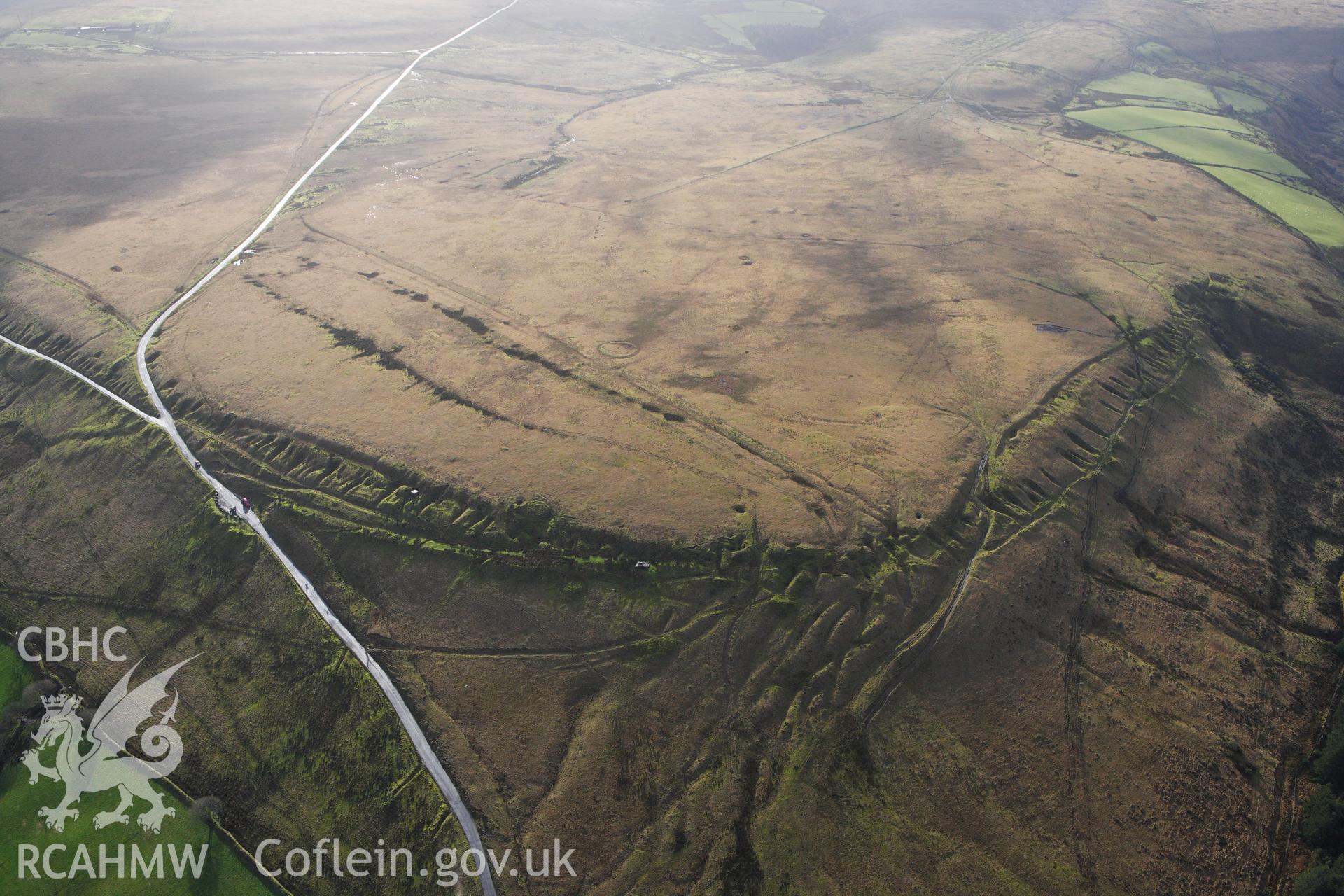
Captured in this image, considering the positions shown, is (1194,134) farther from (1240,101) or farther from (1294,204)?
(1240,101)

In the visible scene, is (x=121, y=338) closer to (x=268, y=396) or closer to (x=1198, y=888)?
(x=268, y=396)

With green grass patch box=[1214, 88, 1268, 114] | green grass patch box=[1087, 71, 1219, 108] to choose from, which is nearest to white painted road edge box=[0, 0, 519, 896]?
green grass patch box=[1087, 71, 1219, 108]

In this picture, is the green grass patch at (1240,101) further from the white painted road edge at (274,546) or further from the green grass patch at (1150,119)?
the white painted road edge at (274,546)

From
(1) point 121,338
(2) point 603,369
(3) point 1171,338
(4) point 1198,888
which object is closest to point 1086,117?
(3) point 1171,338

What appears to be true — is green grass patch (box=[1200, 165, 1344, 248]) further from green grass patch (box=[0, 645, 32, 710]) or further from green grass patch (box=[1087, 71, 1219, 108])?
green grass patch (box=[0, 645, 32, 710])

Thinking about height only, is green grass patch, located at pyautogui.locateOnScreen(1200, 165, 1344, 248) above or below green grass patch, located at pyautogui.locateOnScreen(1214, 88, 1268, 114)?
below

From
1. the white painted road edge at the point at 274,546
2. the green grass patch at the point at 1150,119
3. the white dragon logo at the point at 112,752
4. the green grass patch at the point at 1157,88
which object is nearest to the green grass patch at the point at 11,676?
the white dragon logo at the point at 112,752
